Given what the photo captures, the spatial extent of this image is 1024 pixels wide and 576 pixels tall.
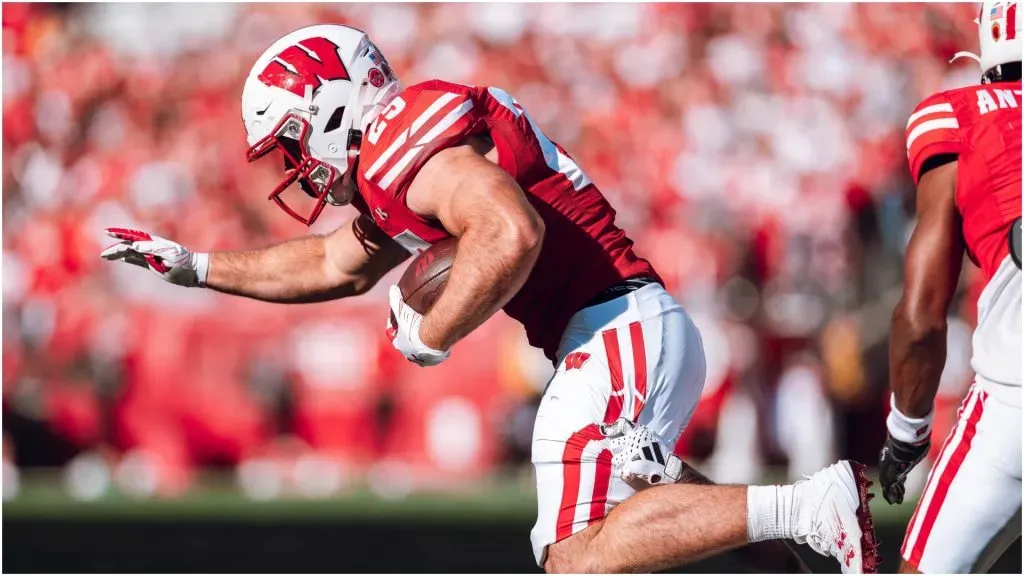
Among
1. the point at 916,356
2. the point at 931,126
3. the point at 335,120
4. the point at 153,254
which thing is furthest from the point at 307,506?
the point at 931,126

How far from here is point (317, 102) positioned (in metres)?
3.96

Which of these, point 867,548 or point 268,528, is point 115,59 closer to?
point 268,528

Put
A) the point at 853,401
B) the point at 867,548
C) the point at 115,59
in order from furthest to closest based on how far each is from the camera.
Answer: the point at 115,59 → the point at 853,401 → the point at 867,548

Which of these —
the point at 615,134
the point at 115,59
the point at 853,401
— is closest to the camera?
the point at 853,401

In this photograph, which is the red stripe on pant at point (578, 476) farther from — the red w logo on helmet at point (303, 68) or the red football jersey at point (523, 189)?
the red w logo on helmet at point (303, 68)

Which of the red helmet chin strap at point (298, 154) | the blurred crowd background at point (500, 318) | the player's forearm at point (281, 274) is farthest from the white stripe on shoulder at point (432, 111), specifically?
the blurred crowd background at point (500, 318)

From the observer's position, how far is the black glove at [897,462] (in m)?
3.68

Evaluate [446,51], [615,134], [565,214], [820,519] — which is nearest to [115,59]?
[446,51]

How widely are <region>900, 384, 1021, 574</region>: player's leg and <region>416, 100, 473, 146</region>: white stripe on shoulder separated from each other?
1.54 meters

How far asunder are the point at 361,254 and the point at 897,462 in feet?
6.15

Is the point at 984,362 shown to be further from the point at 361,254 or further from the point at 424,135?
the point at 361,254

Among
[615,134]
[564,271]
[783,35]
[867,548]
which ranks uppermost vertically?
[783,35]

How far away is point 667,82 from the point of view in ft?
34.5

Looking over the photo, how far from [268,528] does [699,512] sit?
4.35m
